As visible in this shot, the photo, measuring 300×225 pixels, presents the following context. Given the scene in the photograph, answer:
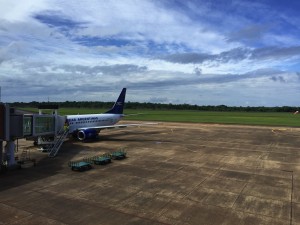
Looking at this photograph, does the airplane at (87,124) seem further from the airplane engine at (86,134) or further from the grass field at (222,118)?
the grass field at (222,118)

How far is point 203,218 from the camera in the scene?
15.3 meters

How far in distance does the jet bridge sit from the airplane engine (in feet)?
22.7

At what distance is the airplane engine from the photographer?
138ft

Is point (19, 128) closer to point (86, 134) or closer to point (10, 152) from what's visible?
point (10, 152)

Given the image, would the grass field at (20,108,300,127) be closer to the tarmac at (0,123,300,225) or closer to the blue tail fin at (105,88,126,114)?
the blue tail fin at (105,88,126,114)

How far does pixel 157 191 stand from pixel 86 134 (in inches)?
956

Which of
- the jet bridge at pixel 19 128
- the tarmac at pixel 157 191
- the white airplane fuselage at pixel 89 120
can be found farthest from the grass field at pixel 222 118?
the tarmac at pixel 157 191

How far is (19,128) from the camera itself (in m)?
26.2

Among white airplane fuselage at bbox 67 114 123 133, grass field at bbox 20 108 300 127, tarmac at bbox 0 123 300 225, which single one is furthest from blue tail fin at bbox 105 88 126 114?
tarmac at bbox 0 123 300 225

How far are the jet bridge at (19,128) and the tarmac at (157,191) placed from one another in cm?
174

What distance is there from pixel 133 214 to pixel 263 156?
2264cm

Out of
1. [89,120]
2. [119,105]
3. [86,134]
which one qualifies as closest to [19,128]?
[86,134]

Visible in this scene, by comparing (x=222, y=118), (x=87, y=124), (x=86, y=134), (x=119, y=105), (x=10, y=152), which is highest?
(x=119, y=105)

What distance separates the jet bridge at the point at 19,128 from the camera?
24250 mm
